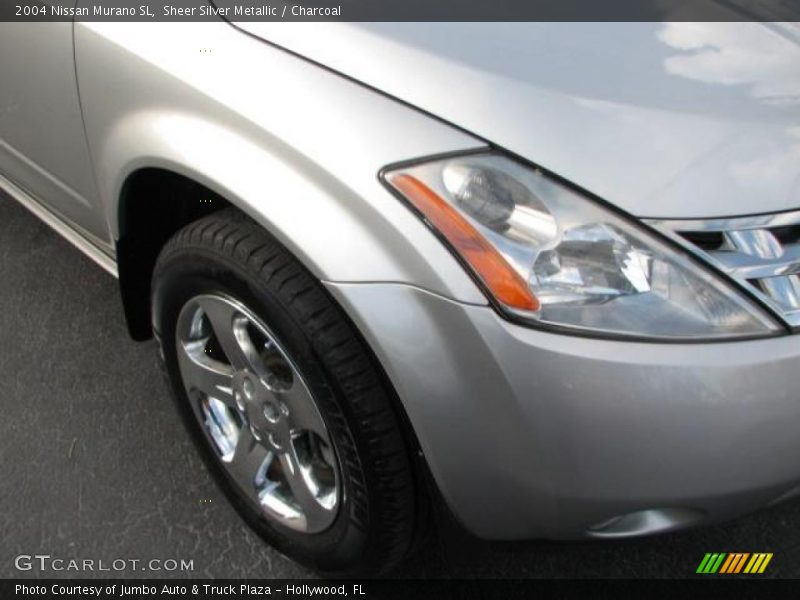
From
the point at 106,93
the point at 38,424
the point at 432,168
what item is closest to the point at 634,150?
the point at 432,168

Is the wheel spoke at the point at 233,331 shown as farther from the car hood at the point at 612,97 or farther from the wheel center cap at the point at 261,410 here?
the car hood at the point at 612,97

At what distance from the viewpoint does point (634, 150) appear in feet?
4.12

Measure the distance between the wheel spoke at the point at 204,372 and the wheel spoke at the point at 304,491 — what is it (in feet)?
0.63

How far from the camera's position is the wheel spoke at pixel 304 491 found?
1.65 metres

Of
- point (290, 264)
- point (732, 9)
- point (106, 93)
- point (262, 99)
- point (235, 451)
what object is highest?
point (732, 9)

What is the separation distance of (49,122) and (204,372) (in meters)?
0.70

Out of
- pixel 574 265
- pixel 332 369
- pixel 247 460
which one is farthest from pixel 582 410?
pixel 247 460

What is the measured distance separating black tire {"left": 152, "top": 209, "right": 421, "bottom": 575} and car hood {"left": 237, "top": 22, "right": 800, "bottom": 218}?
0.31m

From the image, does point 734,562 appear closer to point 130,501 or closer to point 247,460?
point 247,460

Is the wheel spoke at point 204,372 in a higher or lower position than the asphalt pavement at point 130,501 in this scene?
higher

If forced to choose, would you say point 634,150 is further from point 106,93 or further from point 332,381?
point 106,93

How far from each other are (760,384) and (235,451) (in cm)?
110

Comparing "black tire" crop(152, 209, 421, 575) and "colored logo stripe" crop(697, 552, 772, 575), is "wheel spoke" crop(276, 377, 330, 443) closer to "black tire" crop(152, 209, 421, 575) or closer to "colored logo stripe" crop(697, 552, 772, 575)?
"black tire" crop(152, 209, 421, 575)

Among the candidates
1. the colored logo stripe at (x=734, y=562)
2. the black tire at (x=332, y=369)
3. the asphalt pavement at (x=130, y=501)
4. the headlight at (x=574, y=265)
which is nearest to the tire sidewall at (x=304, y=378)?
Result: the black tire at (x=332, y=369)
